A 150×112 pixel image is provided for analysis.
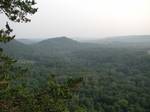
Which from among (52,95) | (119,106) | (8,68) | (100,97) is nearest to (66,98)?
(52,95)

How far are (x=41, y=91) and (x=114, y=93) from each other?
85947 mm

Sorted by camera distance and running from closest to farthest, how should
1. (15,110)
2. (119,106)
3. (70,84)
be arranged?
1. (15,110)
2. (70,84)
3. (119,106)

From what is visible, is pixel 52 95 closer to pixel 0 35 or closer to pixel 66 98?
pixel 66 98

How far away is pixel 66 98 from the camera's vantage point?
35.0 ft

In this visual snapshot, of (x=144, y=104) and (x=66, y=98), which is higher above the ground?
(x=66, y=98)

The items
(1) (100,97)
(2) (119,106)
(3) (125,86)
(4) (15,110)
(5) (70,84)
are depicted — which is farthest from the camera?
(3) (125,86)

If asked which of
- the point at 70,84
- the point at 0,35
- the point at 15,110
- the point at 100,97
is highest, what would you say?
the point at 0,35

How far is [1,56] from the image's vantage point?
10.6 metres

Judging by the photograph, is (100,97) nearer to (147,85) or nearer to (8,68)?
(147,85)

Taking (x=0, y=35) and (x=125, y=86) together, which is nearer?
(x=0, y=35)

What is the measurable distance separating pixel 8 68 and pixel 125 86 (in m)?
98.5

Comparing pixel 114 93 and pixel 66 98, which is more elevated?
pixel 66 98

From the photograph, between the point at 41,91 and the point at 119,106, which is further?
the point at 119,106

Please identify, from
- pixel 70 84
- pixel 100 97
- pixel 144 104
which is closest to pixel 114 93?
pixel 100 97
